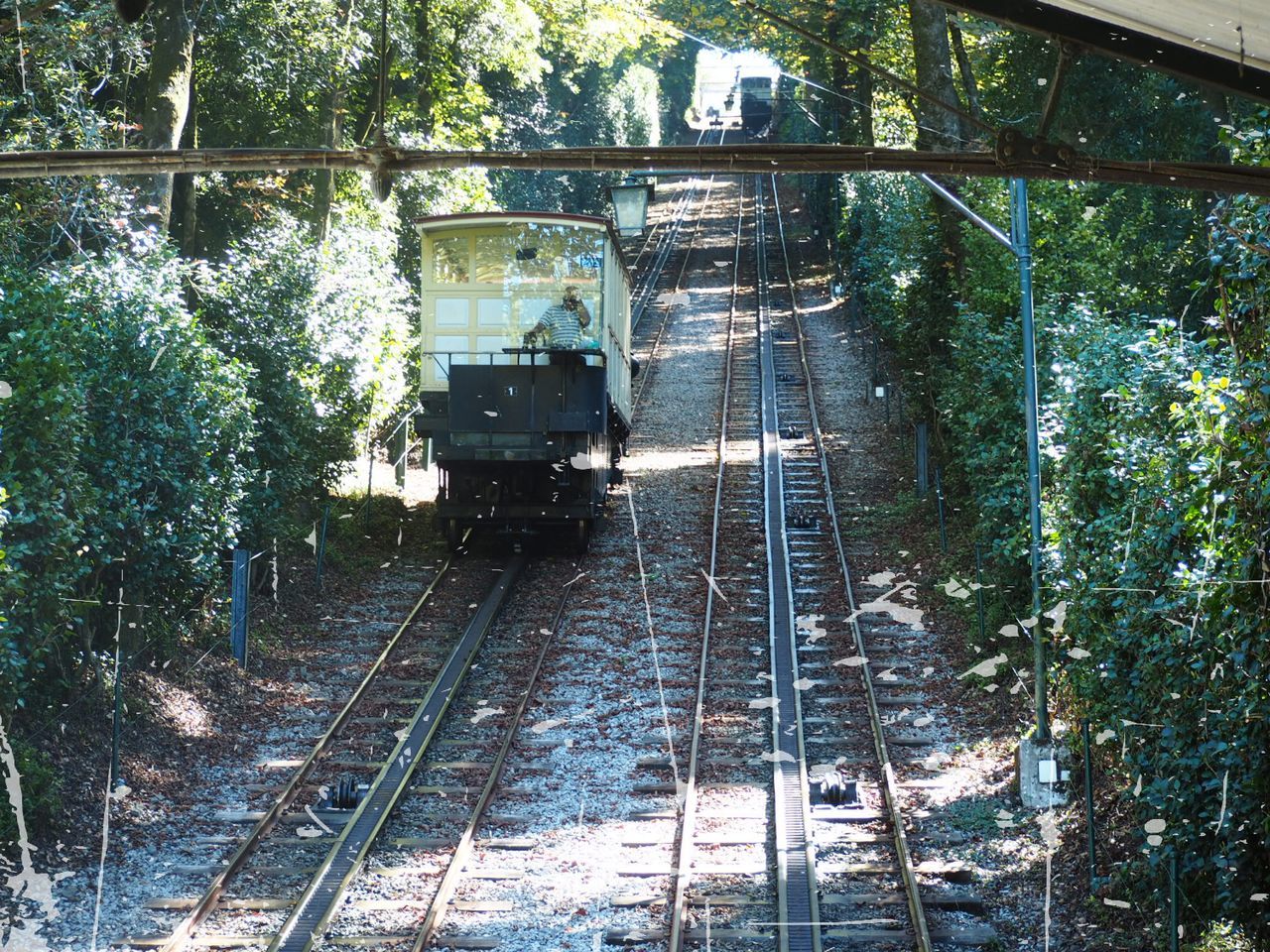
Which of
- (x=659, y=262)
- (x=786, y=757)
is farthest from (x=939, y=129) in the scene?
(x=659, y=262)

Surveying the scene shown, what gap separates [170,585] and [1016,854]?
8.55 metres

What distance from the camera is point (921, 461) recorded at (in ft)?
72.4

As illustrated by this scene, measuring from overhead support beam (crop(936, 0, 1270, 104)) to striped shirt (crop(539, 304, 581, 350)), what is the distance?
13.5 m

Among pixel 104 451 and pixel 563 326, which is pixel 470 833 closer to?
pixel 104 451

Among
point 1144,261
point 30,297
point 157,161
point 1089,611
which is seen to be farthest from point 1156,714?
point 1144,261

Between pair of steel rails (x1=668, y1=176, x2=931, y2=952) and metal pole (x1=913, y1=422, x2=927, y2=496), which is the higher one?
metal pole (x1=913, y1=422, x2=927, y2=496)

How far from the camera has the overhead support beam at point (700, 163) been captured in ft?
18.1

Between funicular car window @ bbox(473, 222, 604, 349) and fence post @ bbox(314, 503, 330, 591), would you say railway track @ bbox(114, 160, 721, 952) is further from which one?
funicular car window @ bbox(473, 222, 604, 349)

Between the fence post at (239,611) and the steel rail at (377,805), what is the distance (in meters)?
2.15

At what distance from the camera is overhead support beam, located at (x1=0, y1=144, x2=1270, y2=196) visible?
550 cm

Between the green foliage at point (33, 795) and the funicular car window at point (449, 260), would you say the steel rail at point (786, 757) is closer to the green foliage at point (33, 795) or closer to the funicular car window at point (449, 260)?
the green foliage at point (33, 795)

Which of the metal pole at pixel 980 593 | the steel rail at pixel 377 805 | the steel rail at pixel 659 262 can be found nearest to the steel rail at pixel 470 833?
the steel rail at pixel 377 805

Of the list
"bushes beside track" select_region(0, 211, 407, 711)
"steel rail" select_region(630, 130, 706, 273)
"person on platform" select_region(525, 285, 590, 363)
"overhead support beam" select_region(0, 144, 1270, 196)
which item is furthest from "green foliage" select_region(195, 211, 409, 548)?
"steel rail" select_region(630, 130, 706, 273)

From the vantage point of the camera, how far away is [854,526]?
20.8 metres
